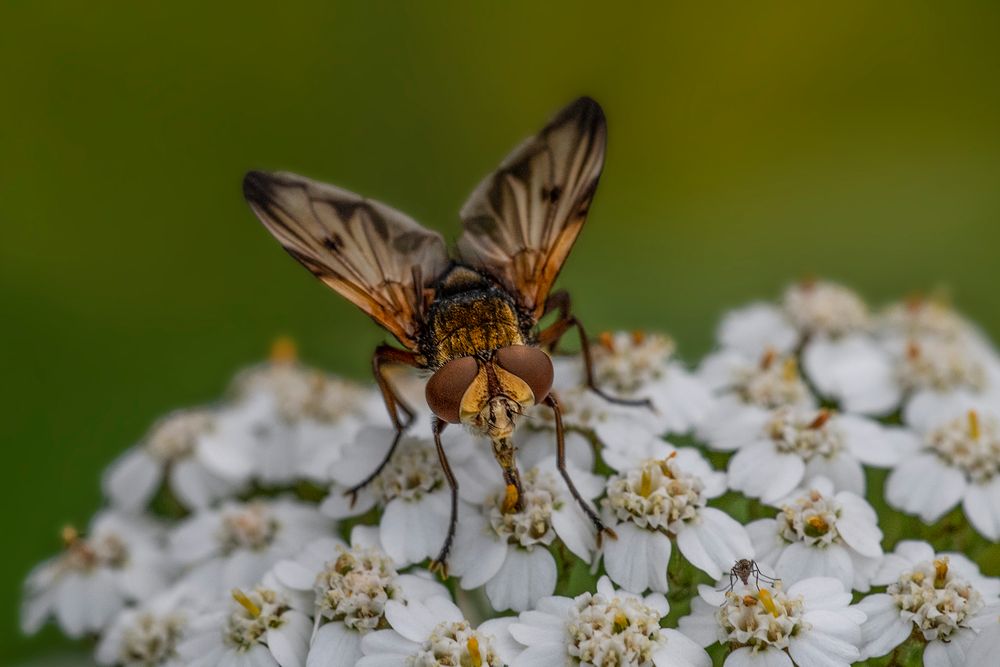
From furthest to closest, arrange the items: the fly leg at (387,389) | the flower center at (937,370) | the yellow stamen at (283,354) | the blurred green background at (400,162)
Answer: the blurred green background at (400,162), the yellow stamen at (283,354), the flower center at (937,370), the fly leg at (387,389)

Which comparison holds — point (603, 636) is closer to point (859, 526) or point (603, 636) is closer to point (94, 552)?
point (859, 526)

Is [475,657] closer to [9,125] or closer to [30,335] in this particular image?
[30,335]

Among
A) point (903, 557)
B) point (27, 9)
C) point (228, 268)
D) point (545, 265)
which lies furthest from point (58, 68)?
point (903, 557)

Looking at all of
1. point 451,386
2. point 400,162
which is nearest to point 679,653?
point 451,386

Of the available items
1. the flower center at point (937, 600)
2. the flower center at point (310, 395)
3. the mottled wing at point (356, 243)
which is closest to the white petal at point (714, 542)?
the flower center at point (937, 600)

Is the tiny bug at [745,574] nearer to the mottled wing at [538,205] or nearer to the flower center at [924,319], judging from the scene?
the mottled wing at [538,205]

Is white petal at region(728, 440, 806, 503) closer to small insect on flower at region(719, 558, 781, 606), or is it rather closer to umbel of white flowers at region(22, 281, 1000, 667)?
umbel of white flowers at region(22, 281, 1000, 667)
